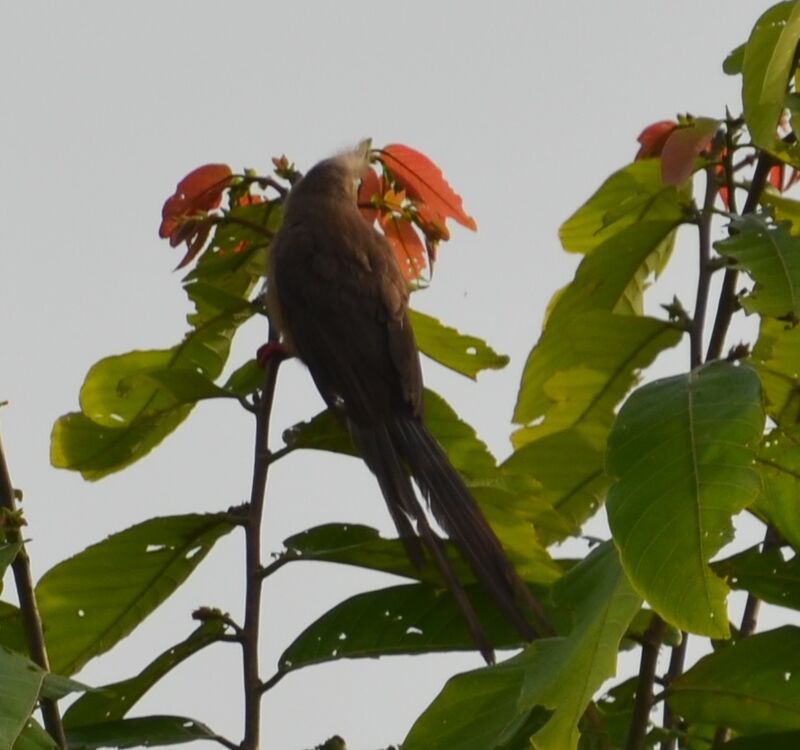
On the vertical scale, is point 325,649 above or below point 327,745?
above

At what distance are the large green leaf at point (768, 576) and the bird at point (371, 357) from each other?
0.39 metres

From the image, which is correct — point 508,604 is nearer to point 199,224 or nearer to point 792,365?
point 792,365

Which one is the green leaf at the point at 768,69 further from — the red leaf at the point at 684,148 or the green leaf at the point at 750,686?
the green leaf at the point at 750,686

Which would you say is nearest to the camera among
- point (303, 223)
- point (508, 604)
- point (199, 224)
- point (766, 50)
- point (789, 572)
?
point (766, 50)

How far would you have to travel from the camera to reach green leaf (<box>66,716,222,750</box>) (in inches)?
99.9

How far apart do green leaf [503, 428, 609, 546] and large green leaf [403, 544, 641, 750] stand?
674 mm

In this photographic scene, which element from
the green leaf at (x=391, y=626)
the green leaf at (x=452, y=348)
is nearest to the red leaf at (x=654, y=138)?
the green leaf at (x=452, y=348)

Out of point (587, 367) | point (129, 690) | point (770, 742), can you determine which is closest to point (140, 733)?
point (129, 690)

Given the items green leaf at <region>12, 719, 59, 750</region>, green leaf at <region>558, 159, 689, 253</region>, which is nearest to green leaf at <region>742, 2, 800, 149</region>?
green leaf at <region>558, 159, 689, 253</region>

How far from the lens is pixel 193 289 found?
2.99m

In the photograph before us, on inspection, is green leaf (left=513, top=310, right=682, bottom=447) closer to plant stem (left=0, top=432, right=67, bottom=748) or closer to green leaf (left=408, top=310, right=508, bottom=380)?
green leaf (left=408, top=310, right=508, bottom=380)

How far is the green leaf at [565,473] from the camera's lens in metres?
2.92

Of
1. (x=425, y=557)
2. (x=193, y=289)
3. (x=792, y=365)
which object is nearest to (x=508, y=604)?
(x=425, y=557)

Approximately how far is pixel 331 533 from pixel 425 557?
0.64 ft
